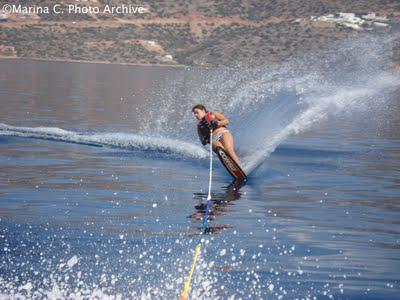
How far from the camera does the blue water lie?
30.9 feet

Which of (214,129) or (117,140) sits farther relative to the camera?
(117,140)

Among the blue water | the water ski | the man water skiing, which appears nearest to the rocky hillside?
the blue water

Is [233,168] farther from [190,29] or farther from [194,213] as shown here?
[190,29]

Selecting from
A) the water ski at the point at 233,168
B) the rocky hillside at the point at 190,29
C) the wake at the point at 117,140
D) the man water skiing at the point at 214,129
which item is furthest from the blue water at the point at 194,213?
the rocky hillside at the point at 190,29

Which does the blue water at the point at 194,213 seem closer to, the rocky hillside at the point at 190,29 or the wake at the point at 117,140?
the wake at the point at 117,140

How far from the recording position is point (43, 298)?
27.6ft

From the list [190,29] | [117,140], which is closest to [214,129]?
[117,140]

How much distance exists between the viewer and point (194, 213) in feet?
43.1

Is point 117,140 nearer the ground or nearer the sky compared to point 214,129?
nearer the ground

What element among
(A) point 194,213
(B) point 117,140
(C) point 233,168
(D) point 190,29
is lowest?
(D) point 190,29

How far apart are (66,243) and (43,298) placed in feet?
8.18

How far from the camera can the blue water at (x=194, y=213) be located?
9.41 metres

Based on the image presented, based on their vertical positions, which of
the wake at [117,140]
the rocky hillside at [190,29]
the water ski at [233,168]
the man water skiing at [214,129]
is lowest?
the rocky hillside at [190,29]

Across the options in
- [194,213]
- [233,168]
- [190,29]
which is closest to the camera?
[194,213]
